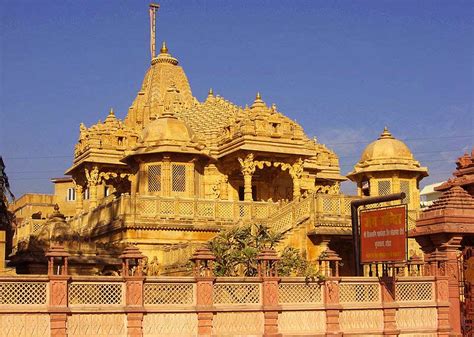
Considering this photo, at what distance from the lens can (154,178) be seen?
38.1m

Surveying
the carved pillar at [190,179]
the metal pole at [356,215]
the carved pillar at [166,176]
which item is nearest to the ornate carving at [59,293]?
the metal pole at [356,215]

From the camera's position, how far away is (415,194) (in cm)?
4325

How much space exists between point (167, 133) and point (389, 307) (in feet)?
62.5

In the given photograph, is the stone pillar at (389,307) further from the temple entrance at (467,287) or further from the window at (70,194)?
the window at (70,194)

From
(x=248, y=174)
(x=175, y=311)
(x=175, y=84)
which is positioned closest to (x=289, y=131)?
(x=248, y=174)

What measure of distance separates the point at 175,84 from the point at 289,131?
1465 cm

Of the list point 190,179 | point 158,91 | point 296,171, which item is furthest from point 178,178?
point 158,91

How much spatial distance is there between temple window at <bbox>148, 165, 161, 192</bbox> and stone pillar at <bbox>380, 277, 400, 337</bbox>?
17.8m

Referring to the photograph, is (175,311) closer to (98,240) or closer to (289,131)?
(98,240)

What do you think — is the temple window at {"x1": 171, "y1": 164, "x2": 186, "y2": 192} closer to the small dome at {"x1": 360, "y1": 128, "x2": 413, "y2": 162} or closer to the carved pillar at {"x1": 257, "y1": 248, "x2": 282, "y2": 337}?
the small dome at {"x1": 360, "y1": 128, "x2": 413, "y2": 162}

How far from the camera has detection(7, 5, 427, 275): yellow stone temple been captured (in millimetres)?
32250

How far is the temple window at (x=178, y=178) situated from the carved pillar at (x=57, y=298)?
1960cm

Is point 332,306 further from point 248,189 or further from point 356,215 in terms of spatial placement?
point 248,189

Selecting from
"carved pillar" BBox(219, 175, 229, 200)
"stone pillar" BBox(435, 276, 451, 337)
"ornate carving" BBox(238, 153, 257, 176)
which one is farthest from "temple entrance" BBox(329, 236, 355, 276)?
"carved pillar" BBox(219, 175, 229, 200)
